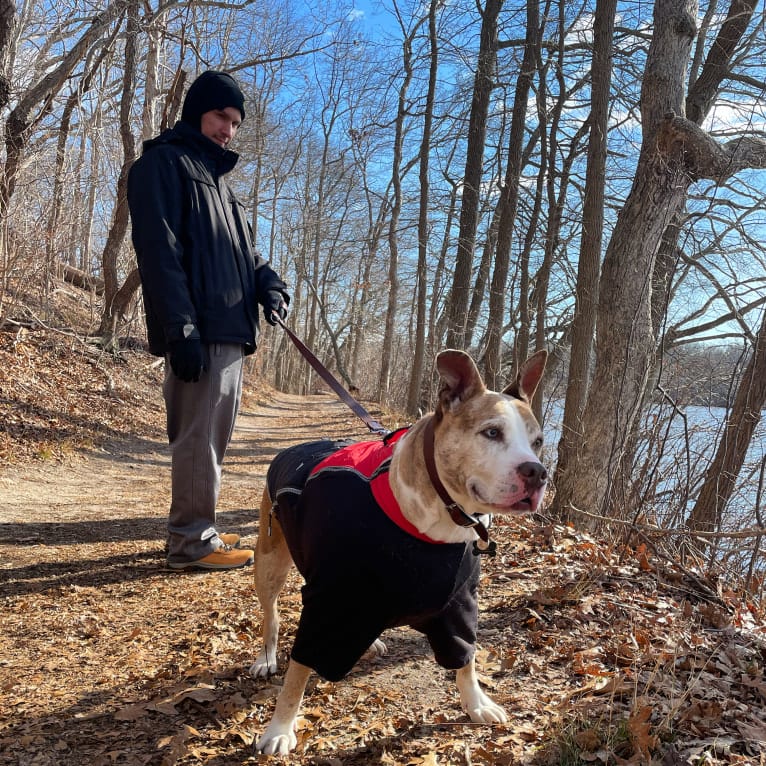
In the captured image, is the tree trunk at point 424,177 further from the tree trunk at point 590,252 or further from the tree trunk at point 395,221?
the tree trunk at point 590,252

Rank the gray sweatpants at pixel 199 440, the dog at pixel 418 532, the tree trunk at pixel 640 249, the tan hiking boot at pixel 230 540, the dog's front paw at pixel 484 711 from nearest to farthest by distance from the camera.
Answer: the dog at pixel 418 532
the dog's front paw at pixel 484 711
the gray sweatpants at pixel 199 440
the tan hiking boot at pixel 230 540
the tree trunk at pixel 640 249

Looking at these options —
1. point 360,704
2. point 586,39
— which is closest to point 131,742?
point 360,704

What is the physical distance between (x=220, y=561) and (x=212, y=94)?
3.23 meters

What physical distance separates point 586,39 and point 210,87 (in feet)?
33.6

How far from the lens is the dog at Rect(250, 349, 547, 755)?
218 cm

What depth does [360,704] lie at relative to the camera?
8.79ft

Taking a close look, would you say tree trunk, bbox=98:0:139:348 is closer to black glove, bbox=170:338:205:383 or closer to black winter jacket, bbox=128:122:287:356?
black winter jacket, bbox=128:122:287:356

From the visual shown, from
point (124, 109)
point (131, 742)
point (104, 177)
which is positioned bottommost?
point (131, 742)

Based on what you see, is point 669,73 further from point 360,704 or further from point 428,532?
point 360,704

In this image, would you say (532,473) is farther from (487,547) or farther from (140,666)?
(140,666)

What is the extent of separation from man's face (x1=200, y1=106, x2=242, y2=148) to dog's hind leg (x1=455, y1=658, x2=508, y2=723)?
3.68 m

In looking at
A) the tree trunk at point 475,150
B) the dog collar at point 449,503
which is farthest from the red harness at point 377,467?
the tree trunk at point 475,150

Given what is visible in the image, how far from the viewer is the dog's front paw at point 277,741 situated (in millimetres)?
2352

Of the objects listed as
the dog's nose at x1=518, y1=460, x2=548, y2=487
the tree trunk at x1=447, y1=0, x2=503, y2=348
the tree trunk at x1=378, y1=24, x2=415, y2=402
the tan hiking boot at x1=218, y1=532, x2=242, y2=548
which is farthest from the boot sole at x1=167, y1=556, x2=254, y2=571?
the tree trunk at x1=378, y1=24, x2=415, y2=402
